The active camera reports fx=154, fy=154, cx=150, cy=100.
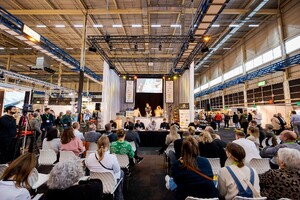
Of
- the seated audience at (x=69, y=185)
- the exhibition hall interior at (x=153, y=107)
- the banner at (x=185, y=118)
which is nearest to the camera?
the seated audience at (x=69, y=185)

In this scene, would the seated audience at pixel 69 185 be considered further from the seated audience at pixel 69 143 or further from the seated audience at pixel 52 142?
the seated audience at pixel 52 142

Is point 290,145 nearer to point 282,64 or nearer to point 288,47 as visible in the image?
point 282,64

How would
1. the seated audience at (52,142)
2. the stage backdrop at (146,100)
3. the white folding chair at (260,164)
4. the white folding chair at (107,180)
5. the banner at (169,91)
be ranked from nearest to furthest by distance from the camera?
the white folding chair at (107,180)
the white folding chair at (260,164)
the seated audience at (52,142)
the banner at (169,91)
the stage backdrop at (146,100)

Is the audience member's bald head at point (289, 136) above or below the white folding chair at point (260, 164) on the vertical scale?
above

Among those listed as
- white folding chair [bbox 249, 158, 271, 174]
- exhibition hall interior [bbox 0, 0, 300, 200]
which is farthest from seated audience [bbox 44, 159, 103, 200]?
white folding chair [bbox 249, 158, 271, 174]

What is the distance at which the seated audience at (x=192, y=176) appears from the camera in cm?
143

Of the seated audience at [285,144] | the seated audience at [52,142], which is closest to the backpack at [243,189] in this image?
the seated audience at [285,144]

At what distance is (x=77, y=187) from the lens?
1.12 m

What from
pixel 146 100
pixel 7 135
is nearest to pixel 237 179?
pixel 7 135

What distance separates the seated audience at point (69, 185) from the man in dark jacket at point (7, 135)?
3267mm

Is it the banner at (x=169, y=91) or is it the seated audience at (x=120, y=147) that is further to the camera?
the banner at (x=169, y=91)

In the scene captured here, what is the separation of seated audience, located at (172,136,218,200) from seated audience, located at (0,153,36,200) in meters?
1.28

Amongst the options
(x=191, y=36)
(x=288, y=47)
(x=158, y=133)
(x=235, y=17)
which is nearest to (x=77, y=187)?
(x=158, y=133)

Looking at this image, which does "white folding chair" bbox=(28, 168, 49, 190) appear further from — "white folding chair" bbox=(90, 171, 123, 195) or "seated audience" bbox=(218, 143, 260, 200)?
"seated audience" bbox=(218, 143, 260, 200)
